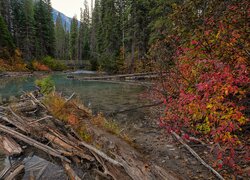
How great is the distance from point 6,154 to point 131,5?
3171 centimetres

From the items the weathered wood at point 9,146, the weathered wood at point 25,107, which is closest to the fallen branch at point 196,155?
the weathered wood at point 9,146

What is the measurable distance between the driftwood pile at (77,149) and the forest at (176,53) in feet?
5.78

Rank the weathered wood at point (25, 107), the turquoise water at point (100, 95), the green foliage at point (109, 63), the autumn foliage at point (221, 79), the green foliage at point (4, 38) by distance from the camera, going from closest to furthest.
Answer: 1. the autumn foliage at point (221, 79)
2. the weathered wood at point (25, 107)
3. the turquoise water at point (100, 95)
4. the green foliage at point (109, 63)
5. the green foliage at point (4, 38)

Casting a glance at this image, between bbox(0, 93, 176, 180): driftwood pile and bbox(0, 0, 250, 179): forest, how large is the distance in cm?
176

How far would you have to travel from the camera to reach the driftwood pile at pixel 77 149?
13.6 feet

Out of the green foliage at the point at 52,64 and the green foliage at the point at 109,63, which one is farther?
the green foliage at the point at 52,64

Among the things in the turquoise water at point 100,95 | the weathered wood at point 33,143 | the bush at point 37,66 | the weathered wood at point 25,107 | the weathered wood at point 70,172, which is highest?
the bush at point 37,66

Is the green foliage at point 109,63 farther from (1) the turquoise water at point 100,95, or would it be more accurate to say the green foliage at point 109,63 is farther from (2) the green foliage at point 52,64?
(2) the green foliage at point 52,64

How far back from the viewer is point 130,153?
4.97 m

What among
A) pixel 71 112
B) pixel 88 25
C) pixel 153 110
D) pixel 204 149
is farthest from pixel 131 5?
pixel 88 25

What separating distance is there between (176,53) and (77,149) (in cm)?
565

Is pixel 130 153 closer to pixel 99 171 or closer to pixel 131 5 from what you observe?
pixel 99 171

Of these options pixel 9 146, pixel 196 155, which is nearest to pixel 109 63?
pixel 9 146

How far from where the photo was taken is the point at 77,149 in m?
5.25
